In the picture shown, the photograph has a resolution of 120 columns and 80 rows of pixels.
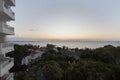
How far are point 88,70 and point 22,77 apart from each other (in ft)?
25.9

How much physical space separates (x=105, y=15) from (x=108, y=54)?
6615 millimetres

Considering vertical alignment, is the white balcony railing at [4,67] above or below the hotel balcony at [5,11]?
below

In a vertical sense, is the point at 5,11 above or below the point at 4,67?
above

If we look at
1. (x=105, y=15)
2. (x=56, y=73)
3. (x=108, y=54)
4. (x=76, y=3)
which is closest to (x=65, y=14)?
(x=76, y=3)

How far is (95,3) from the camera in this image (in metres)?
27.6

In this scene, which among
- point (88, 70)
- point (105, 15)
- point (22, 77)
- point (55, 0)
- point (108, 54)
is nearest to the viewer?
point (88, 70)

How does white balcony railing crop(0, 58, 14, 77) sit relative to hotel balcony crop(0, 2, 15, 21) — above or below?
below

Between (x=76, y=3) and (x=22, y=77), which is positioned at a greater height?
(x=76, y=3)

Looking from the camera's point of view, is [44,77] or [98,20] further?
[98,20]

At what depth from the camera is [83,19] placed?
113ft

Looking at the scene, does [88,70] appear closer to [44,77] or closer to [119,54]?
[44,77]

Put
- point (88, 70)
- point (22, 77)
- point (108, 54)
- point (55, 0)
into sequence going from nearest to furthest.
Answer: point (88, 70), point (22, 77), point (55, 0), point (108, 54)

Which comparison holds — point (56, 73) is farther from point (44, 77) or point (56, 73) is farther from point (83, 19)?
point (83, 19)

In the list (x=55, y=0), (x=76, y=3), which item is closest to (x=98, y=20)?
(x=76, y=3)
